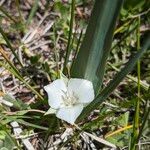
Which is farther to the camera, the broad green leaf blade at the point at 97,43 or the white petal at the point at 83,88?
the white petal at the point at 83,88

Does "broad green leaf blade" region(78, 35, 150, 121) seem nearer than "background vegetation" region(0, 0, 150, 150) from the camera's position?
Yes

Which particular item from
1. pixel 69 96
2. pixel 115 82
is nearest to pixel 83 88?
pixel 69 96

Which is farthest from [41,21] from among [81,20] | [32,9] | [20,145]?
[20,145]

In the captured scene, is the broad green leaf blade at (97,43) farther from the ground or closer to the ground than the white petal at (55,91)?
farther from the ground

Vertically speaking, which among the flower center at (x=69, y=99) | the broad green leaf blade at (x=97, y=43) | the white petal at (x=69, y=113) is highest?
the broad green leaf blade at (x=97, y=43)

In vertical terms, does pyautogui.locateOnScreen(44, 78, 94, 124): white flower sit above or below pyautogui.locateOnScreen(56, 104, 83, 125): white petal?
above
